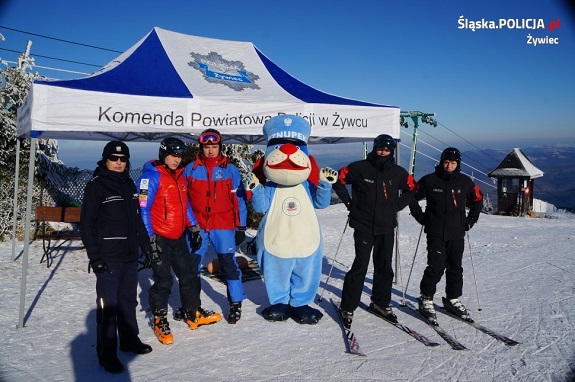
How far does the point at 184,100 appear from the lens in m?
4.59

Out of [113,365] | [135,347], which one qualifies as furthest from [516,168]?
[113,365]

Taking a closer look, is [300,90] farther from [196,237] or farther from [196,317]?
[196,317]

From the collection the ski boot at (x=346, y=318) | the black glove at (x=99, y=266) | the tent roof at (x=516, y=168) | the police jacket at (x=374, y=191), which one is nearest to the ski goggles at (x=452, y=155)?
the police jacket at (x=374, y=191)

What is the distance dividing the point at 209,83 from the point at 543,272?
5744 millimetres

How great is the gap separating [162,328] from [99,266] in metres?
1.00

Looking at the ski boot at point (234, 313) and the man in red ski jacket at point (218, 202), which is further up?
the man in red ski jacket at point (218, 202)

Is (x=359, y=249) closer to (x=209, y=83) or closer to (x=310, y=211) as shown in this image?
(x=310, y=211)

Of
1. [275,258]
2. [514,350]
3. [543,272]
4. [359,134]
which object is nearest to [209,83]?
[359,134]

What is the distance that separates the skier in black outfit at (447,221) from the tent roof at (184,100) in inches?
51.1

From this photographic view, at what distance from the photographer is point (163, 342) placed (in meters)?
3.79

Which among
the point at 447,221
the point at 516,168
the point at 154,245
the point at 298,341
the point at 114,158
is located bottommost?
the point at 298,341

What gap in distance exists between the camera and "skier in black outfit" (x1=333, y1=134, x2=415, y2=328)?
427cm

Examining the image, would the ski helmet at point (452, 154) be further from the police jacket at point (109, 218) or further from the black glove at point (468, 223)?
the police jacket at point (109, 218)

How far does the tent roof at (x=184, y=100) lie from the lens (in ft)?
13.6
